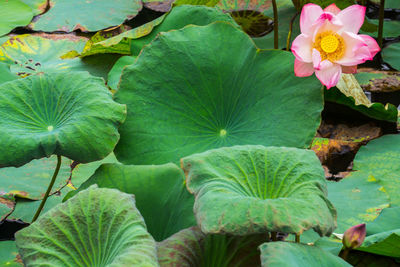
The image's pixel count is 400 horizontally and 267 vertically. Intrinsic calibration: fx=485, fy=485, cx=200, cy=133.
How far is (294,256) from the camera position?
76 cm

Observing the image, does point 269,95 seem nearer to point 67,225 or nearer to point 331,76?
point 331,76

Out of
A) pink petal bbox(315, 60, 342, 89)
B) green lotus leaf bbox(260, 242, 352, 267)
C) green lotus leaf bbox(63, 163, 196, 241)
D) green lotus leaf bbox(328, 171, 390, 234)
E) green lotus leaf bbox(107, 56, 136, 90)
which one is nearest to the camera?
green lotus leaf bbox(260, 242, 352, 267)

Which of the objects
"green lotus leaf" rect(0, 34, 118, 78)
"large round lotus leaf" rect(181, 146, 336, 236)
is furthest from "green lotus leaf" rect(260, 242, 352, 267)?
"green lotus leaf" rect(0, 34, 118, 78)

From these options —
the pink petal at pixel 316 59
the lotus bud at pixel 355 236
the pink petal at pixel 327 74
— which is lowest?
the lotus bud at pixel 355 236

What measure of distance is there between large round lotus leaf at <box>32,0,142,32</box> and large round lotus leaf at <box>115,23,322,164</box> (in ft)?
3.11

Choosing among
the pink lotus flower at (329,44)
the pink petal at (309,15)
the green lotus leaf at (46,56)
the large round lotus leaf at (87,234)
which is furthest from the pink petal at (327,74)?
the green lotus leaf at (46,56)

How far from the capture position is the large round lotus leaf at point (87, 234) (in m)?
0.81

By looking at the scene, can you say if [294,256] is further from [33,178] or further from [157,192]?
[33,178]

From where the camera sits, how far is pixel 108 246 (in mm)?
833

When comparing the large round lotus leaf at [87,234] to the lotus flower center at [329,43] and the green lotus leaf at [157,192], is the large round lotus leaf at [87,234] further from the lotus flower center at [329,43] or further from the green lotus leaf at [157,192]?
the lotus flower center at [329,43]

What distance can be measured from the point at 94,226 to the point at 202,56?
636 mm

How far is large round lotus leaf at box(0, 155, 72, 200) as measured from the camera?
1354 mm

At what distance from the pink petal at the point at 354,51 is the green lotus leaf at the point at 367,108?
229 mm

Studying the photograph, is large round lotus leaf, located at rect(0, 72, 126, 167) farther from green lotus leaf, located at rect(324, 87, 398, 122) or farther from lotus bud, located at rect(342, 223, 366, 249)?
green lotus leaf, located at rect(324, 87, 398, 122)
